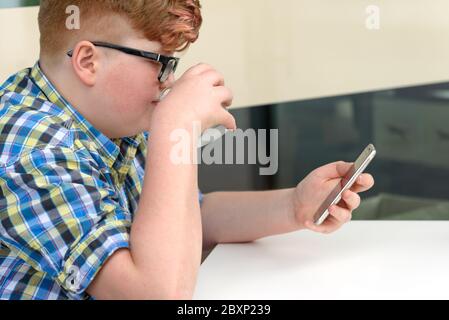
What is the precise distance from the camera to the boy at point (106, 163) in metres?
0.92

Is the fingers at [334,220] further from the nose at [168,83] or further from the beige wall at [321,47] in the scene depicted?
the beige wall at [321,47]

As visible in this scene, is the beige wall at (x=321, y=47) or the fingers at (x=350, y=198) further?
the beige wall at (x=321, y=47)

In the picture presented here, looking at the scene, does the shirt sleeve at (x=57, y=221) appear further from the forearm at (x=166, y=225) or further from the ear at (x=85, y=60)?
the ear at (x=85, y=60)

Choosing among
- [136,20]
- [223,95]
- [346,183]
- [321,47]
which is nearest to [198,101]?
[223,95]

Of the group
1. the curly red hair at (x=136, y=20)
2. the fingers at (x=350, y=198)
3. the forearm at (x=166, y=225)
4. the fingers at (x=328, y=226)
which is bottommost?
the fingers at (x=328, y=226)

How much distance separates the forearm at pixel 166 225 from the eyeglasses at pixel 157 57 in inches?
5.9

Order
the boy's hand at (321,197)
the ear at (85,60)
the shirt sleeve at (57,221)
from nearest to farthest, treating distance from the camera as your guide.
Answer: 1. the shirt sleeve at (57,221)
2. the ear at (85,60)
3. the boy's hand at (321,197)

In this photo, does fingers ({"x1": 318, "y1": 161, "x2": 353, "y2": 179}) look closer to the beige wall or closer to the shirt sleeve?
the shirt sleeve

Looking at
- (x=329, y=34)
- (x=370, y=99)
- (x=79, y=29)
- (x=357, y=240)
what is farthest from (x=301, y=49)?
(x=79, y=29)

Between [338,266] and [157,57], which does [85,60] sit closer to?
[157,57]

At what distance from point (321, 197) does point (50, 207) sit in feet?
1.56

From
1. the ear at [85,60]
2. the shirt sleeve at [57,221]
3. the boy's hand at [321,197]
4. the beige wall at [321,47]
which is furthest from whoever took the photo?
the beige wall at [321,47]

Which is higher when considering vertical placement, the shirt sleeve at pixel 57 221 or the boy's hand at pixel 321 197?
the shirt sleeve at pixel 57 221

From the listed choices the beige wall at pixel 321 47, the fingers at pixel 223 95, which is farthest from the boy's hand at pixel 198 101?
the beige wall at pixel 321 47
